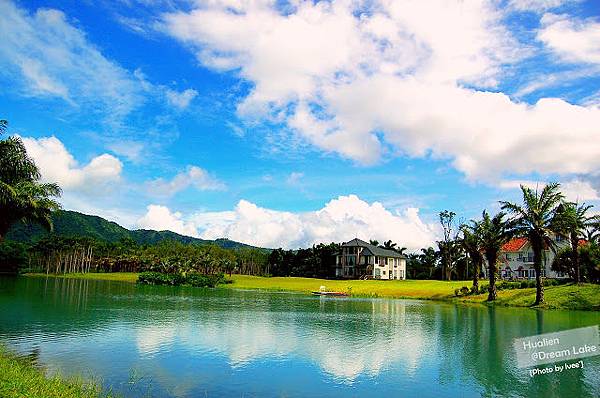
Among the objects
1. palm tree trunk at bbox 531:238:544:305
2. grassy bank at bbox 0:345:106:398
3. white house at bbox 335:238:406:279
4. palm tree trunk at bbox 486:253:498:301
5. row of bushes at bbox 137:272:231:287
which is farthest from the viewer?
white house at bbox 335:238:406:279

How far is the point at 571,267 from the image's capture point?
75.7 meters

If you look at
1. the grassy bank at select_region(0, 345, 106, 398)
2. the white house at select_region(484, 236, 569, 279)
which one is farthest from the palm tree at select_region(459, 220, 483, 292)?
the grassy bank at select_region(0, 345, 106, 398)

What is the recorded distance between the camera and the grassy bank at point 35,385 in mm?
14796

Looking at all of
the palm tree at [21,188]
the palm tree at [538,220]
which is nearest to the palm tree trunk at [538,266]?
the palm tree at [538,220]

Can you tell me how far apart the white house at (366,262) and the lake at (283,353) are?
86.9 meters

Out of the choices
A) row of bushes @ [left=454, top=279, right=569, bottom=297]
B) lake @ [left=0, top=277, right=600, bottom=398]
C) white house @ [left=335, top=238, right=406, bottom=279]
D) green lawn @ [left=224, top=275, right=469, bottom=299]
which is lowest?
lake @ [left=0, top=277, right=600, bottom=398]

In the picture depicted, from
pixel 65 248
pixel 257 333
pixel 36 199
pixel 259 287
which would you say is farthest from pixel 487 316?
pixel 65 248

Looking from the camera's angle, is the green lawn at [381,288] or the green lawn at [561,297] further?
the green lawn at [381,288]

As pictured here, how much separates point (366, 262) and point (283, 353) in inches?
4275

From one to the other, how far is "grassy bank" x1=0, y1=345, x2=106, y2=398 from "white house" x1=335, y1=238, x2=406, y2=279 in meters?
116

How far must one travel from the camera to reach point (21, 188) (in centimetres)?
3203

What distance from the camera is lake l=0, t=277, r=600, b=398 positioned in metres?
20.9

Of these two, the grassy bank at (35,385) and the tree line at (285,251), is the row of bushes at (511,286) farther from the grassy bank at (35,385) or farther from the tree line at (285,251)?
the grassy bank at (35,385)

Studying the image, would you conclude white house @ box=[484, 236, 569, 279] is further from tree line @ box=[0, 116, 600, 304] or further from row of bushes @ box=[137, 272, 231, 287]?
row of bushes @ box=[137, 272, 231, 287]
